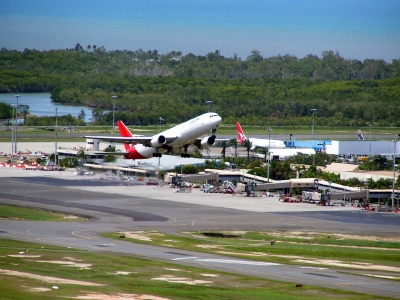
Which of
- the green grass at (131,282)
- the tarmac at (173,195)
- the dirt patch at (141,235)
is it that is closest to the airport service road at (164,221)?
the tarmac at (173,195)

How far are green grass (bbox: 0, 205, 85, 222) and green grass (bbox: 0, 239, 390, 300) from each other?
2669 centimetres

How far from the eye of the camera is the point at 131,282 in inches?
2344

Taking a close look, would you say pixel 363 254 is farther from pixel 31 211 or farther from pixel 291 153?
pixel 291 153

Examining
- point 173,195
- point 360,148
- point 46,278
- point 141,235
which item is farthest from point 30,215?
point 360,148

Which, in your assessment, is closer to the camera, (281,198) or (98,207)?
(98,207)

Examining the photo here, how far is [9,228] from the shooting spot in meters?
89.4

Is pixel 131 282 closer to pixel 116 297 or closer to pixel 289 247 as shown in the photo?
pixel 116 297

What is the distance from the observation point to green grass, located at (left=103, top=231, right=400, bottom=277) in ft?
247

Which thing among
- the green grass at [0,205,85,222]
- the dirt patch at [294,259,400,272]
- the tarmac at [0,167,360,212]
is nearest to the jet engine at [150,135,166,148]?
the green grass at [0,205,85,222]

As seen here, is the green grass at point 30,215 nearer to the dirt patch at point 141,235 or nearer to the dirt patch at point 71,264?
the dirt patch at point 141,235

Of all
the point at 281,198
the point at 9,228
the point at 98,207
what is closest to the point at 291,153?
the point at 281,198

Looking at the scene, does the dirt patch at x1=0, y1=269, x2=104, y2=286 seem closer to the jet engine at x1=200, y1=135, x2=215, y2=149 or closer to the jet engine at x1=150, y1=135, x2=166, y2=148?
the jet engine at x1=150, y1=135, x2=166, y2=148

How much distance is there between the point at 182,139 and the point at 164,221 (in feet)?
45.7

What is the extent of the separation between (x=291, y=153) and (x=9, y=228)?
100849 millimetres
